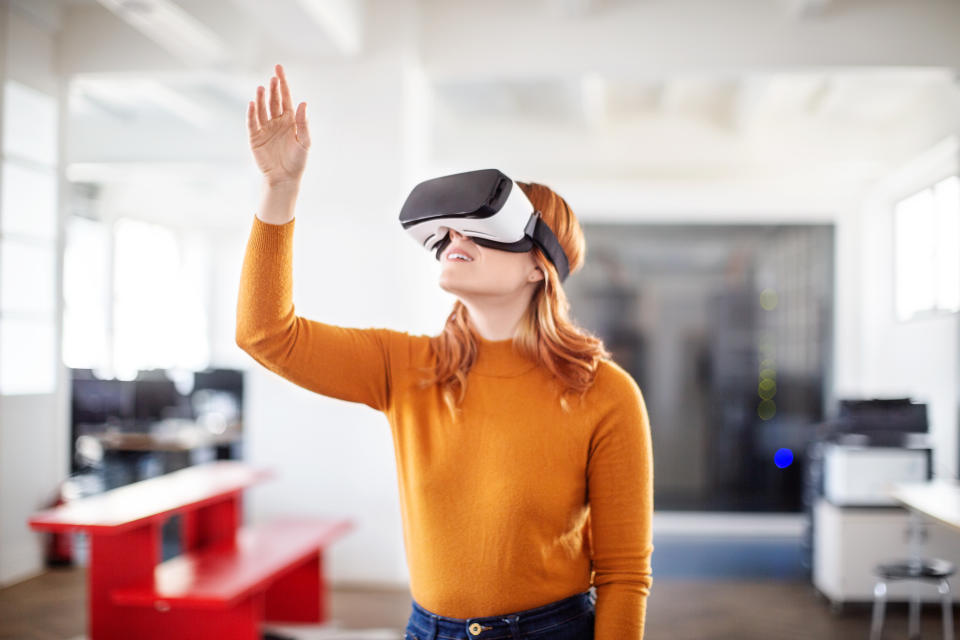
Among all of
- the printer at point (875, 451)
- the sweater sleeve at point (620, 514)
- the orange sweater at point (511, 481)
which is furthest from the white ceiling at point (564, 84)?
the sweater sleeve at point (620, 514)

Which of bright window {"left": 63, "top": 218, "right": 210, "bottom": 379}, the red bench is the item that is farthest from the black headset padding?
bright window {"left": 63, "top": 218, "right": 210, "bottom": 379}

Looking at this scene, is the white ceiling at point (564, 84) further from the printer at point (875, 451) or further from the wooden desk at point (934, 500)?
the wooden desk at point (934, 500)

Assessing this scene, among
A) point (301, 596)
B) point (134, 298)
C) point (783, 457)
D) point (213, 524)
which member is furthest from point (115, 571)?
point (134, 298)

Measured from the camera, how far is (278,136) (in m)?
1.10

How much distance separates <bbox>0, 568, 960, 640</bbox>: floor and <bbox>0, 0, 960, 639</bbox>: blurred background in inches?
0.9

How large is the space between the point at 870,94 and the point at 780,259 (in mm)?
1659

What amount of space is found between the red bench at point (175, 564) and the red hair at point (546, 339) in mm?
2061

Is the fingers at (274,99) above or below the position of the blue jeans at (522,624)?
above

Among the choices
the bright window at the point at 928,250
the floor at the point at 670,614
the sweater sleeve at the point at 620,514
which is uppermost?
the bright window at the point at 928,250

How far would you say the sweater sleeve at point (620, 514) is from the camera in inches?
47.3

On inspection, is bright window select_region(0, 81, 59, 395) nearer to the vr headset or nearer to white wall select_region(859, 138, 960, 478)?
the vr headset

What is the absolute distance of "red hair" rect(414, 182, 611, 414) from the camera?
1.24m

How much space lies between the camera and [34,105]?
4941mm

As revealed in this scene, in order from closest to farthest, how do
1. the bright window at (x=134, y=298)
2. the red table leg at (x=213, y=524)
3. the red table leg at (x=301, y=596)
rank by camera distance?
the red table leg at (x=213, y=524) → the red table leg at (x=301, y=596) → the bright window at (x=134, y=298)
